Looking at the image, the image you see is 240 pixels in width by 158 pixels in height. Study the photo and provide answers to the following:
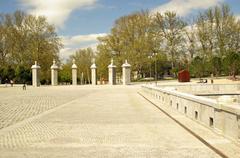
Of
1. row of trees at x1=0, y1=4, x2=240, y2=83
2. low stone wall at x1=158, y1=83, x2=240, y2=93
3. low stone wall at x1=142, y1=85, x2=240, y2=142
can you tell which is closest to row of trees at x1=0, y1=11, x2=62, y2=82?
row of trees at x1=0, y1=4, x2=240, y2=83

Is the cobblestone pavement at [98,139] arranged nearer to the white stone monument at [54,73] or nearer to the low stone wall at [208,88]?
the low stone wall at [208,88]

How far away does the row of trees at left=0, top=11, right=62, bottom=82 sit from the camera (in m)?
67.6

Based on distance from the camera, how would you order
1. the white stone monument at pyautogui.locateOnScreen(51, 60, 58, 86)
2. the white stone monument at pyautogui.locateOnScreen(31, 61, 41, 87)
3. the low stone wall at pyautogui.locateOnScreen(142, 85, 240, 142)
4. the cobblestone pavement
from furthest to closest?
1. the white stone monument at pyautogui.locateOnScreen(51, 60, 58, 86)
2. the white stone monument at pyautogui.locateOnScreen(31, 61, 41, 87)
3. the low stone wall at pyautogui.locateOnScreen(142, 85, 240, 142)
4. the cobblestone pavement

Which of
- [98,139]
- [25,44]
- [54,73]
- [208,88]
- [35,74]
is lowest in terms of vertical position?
[98,139]

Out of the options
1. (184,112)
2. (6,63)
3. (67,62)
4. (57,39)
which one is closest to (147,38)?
(57,39)

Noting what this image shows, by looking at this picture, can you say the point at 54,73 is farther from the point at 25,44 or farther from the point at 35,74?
the point at 25,44

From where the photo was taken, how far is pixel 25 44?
6881 centimetres

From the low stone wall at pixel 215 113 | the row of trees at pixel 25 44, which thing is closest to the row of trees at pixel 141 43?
the row of trees at pixel 25 44

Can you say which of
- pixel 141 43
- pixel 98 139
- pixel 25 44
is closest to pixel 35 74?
pixel 25 44

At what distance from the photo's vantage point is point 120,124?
490 inches

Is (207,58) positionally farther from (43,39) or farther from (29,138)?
(29,138)

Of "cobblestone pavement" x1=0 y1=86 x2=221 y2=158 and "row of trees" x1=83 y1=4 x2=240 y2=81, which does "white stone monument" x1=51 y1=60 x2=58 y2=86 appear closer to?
"row of trees" x1=83 y1=4 x2=240 y2=81

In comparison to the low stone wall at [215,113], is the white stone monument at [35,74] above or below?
above

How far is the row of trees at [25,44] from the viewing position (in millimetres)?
67625
